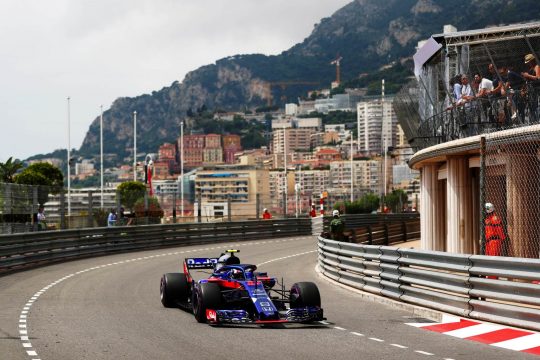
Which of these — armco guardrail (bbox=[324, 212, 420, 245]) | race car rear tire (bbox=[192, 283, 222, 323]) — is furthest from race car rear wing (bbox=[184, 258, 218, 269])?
armco guardrail (bbox=[324, 212, 420, 245])

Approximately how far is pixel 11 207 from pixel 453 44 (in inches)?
522

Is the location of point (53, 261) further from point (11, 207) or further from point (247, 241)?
point (247, 241)

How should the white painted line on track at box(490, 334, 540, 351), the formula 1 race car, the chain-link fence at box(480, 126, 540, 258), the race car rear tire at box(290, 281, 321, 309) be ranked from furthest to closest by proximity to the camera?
the chain-link fence at box(480, 126, 540, 258)
the race car rear tire at box(290, 281, 321, 309)
the formula 1 race car
the white painted line on track at box(490, 334, 540, 351)

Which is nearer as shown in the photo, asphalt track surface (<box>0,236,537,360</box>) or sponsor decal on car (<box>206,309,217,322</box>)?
asphalt track surface (<box>0,236,537,360</box>)

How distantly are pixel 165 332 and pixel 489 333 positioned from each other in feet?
13.4

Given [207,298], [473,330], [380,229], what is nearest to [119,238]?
[380,229]

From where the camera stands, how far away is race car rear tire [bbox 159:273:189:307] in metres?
16.2

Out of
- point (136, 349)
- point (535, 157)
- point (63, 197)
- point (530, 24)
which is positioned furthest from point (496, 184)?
point (63, 197)

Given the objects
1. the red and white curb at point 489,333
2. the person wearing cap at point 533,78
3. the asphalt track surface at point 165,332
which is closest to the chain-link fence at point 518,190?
the person wearing cap at point 533,78

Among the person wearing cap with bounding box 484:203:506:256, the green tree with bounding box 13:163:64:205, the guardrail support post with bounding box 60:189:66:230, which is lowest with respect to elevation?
the person wearing cap with bounding box 484:203:506:256

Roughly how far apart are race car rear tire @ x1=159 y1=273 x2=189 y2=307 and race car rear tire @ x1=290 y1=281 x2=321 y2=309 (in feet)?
7.93

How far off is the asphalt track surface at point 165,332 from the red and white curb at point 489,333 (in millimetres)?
246

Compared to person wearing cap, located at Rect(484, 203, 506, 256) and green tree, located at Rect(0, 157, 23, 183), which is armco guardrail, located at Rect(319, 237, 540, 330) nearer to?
person wearing cap, located at Rect(484, 203, 506, 256)

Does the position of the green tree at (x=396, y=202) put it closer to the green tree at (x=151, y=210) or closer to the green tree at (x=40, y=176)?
the green tree at (x=151, y=210)
